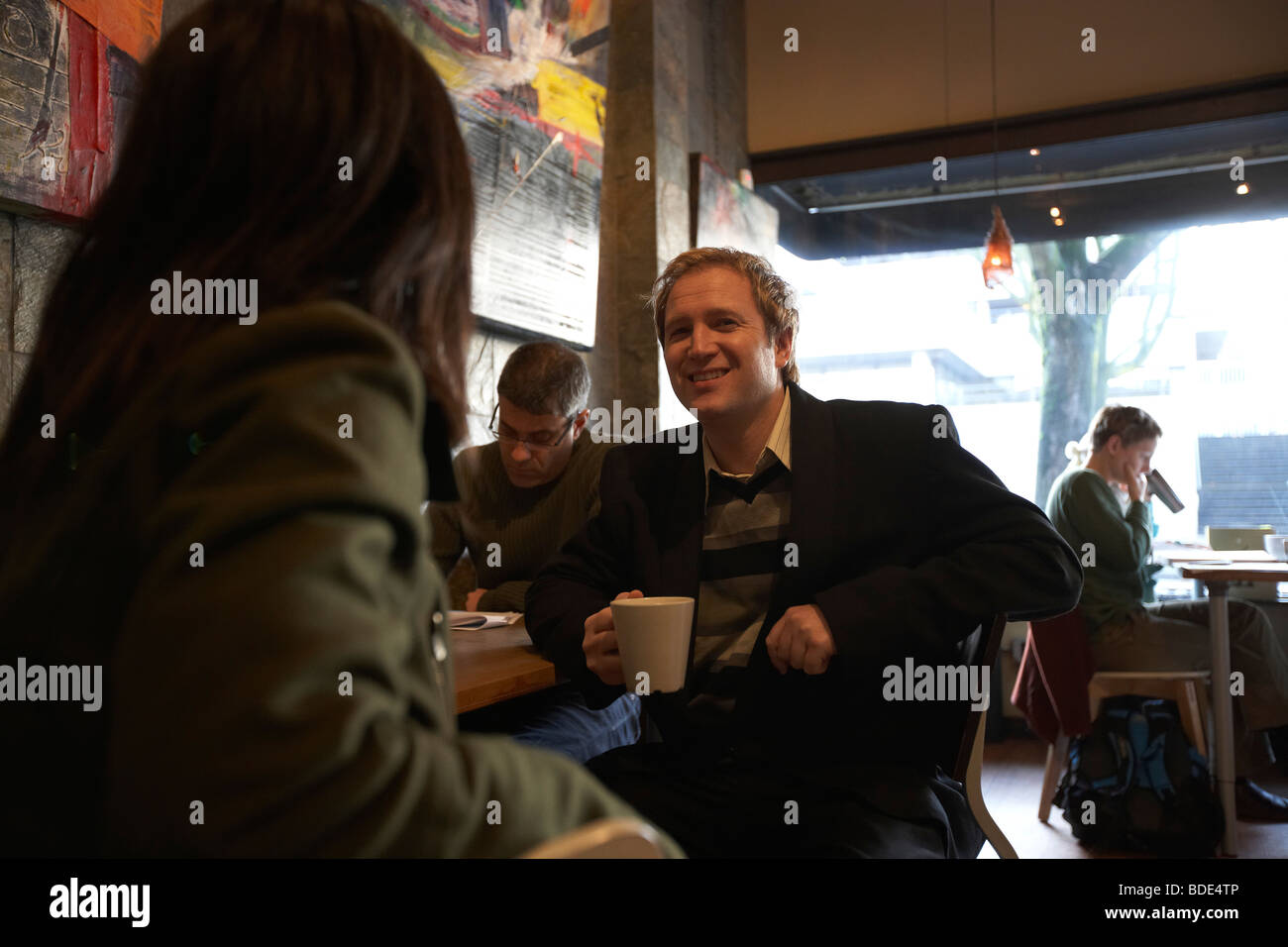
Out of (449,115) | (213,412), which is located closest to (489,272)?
(449,115)

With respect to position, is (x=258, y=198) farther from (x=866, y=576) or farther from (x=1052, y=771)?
(x=1052, y=771)

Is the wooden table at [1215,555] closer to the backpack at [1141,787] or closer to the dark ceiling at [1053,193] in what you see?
the backpack at [1141,787]

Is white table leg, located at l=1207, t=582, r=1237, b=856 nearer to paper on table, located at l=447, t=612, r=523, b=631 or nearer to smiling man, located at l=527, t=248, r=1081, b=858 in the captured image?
smiling man, located at l=527, t=248, r=1081, b=858

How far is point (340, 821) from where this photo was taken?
433 millimetres

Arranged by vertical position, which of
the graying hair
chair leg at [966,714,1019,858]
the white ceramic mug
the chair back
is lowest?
chair leg at [966,714,1019,858]

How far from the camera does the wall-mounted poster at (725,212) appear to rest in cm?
454

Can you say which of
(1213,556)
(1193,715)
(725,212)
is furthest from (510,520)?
(1213,556)

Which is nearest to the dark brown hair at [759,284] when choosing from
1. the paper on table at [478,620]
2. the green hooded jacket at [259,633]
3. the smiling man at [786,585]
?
the smiling man at [786,585]

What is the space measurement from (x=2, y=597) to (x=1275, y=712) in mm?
4153

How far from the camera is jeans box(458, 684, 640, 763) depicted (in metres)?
1.84

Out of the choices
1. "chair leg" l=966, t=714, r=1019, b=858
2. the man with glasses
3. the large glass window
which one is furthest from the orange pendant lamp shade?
"chair leg" l=966, t=714, r=1019, b=858

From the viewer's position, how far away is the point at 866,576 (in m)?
1.38

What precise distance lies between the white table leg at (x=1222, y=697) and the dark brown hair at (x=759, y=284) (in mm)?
2075

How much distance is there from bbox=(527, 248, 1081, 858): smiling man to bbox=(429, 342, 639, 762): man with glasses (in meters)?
0.65
